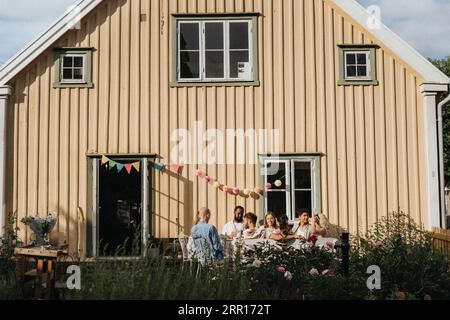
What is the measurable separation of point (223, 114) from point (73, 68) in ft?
11.2

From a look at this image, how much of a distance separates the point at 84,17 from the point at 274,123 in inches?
184

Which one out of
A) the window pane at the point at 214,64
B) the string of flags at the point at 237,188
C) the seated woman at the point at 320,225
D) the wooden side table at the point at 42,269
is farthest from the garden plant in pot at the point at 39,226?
the seated woman at the point at 320,225

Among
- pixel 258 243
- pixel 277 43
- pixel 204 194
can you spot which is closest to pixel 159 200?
pixel 204 194

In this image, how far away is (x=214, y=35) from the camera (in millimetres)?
Answer: 10789

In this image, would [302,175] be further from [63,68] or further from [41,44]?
[41,44]

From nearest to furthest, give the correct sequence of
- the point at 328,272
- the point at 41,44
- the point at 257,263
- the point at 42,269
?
1. the point at 328,272
2. the point at 257,263
3. the point at 42,269
4. the point at 41,44

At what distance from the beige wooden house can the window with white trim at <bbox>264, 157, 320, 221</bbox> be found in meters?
0.03

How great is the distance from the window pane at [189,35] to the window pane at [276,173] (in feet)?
10.3

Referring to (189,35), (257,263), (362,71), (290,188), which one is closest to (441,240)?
(290,188)

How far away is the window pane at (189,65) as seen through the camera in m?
10.6

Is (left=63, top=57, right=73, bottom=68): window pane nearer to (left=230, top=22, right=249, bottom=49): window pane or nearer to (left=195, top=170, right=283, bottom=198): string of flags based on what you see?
(left=230, top=22, right=249, bottom=49): window pane
